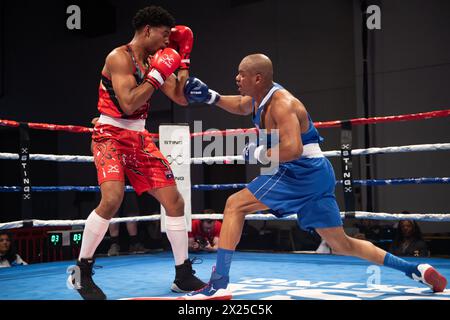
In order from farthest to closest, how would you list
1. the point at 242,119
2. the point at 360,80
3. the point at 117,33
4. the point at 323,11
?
the point at 117,33 < the point at 242,119 < the point at 323,11 < the point at 360,80

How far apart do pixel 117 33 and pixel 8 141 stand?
9.20 ft

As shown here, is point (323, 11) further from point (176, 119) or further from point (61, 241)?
point (61, 241)

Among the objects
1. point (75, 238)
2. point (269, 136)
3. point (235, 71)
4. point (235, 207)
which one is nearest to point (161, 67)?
point (269, 136)

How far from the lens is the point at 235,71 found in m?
8.05

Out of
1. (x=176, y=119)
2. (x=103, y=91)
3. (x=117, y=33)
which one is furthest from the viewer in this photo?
(x=117, y=33)

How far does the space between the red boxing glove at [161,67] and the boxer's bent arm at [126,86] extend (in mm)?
36

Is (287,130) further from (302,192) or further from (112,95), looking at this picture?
(112,95)

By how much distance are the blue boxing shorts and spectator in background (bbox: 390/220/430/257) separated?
259cm

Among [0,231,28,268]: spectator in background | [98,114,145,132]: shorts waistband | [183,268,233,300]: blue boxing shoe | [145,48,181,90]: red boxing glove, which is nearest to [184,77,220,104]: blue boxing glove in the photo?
[145,48,181,90]: red boxing glove

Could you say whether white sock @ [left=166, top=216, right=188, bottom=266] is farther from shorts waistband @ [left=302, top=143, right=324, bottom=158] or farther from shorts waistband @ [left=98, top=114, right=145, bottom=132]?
shorts waistband @ [left=302, top=143, right=324, bottom=158]

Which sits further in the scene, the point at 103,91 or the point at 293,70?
the point at 293,70

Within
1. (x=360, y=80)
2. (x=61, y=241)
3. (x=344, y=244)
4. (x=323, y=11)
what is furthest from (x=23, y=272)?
(x=323, y=11)

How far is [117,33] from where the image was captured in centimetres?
934
